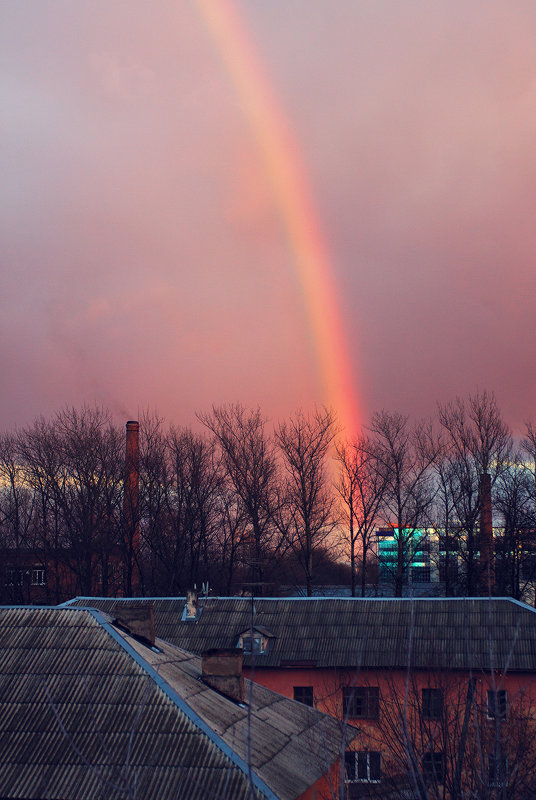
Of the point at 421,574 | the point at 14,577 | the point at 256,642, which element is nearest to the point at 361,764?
the point at 256,642

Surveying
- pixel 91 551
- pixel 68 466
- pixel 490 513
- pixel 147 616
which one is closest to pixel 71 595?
pixel 91 551

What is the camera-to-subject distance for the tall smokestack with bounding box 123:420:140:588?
180 feet

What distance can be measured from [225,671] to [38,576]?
4201 cm

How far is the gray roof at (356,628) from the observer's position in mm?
30719

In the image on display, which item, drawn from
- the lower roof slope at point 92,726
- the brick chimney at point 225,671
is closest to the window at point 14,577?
the lower roof slope at point 92,726

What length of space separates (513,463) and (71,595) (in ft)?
101

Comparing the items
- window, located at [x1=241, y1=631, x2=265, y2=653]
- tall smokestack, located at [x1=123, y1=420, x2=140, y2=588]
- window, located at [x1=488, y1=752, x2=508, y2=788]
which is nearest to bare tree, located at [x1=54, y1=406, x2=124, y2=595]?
tall smokestack, located at [x1=123, y1=420, x2=140, y2=588]

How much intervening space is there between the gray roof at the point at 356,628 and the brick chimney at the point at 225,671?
11.0m

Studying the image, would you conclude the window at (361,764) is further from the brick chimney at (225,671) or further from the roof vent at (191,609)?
the roof vent at (191,609)

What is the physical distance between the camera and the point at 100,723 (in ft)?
51.5

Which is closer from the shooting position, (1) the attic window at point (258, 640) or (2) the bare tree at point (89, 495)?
(1) the attic window at point (258, 640)

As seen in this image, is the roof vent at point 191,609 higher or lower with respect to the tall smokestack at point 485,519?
lower

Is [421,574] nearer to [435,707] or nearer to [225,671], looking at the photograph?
[435,707]

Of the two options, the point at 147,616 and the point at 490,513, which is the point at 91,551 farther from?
the point at 147,616
